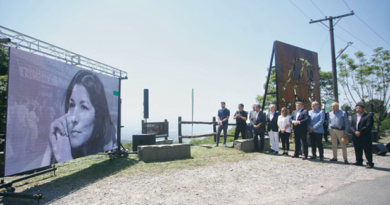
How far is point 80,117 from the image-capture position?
→ 622cm

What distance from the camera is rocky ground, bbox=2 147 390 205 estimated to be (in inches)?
145

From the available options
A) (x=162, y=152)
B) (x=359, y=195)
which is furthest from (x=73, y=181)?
(x=359, y=195)

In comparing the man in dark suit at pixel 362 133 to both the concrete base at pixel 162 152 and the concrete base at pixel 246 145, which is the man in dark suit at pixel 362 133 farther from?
the concrete base at pixel 162 152

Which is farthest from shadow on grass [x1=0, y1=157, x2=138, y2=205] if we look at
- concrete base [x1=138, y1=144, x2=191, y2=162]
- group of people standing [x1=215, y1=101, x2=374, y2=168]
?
group of people standing [x1=215, y1=101, x2=374, y2=168]

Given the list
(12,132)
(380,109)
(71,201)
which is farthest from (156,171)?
(380,109)

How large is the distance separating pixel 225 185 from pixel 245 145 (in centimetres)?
418

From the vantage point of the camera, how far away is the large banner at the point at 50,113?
14.0 ft

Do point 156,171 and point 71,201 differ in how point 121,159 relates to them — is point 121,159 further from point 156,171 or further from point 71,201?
point 71,201

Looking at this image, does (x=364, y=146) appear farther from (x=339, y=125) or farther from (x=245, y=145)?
(x=245, y=145)

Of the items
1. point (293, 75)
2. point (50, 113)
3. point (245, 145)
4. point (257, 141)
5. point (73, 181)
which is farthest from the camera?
point (293, 75)

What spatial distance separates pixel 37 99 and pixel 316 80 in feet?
45.2

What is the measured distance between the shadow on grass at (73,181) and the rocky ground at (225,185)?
3cm

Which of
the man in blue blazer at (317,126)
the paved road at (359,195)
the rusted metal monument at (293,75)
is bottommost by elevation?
the paved road at (359,195)

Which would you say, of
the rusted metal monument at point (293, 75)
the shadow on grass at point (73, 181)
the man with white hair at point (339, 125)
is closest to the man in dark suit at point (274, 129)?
the man with white hair at point (339, 125)
